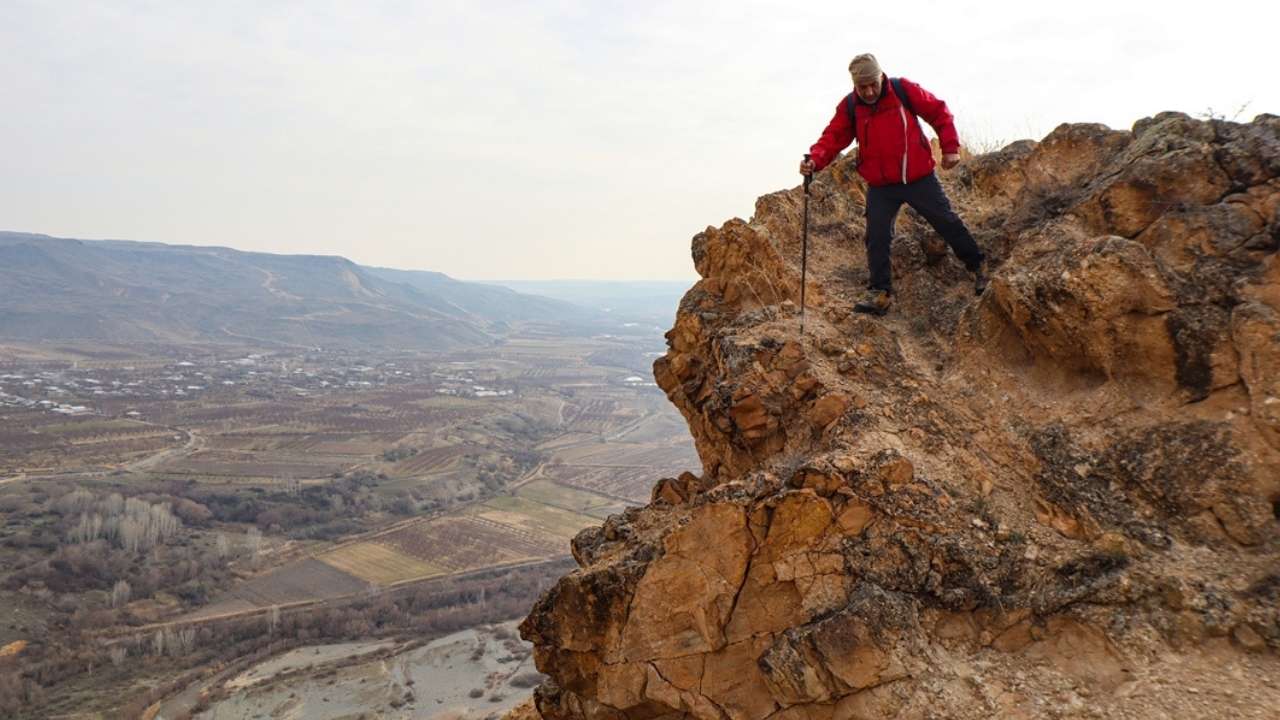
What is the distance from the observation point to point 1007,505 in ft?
18.0

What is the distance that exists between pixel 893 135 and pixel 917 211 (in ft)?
2.98

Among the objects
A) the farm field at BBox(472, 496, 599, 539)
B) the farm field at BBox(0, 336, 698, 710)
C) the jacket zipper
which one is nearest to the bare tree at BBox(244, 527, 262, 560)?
the farm field at BBox(0, 336, 698, 710)

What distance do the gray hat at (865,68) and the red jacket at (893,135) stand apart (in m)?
0.22

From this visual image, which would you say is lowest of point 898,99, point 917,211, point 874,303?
point 874,303

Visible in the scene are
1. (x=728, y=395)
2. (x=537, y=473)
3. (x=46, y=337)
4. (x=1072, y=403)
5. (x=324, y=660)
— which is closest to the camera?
(x=1072, y=403)

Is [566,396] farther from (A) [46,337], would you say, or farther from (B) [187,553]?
(A) [46,337]

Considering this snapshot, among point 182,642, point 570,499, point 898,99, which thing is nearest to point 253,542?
point 182,642

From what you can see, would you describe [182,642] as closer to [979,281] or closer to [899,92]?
[979,281]

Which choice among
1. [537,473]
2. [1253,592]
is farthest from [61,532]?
[1253,592]

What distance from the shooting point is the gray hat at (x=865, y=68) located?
6.58 m

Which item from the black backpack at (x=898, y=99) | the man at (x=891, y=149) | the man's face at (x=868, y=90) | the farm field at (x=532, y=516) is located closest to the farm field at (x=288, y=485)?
the farm field at (x=532, y=516)

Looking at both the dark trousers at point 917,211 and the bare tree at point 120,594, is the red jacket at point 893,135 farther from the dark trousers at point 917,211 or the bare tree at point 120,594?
the bare tree at point 120,594

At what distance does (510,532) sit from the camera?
2456 inches

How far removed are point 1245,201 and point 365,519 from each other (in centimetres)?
6611
